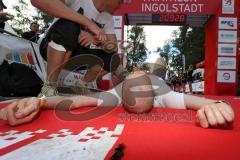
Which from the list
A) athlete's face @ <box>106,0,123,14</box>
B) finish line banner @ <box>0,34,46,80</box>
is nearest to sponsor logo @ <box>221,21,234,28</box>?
finish line banner @ <box>0,34,46,80</box>

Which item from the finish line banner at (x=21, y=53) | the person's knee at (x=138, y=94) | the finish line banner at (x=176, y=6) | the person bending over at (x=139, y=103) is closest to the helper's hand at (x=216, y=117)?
the person bending over at (x=139, y=103)

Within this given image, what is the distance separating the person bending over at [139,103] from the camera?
4.25ft

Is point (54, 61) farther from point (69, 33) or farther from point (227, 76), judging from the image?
point (227, 76)

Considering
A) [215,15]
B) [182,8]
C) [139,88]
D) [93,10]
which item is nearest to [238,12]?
[215,15]

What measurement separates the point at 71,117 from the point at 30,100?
186 mm

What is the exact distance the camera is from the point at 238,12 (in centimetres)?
854

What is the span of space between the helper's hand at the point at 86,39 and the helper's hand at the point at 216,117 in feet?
2.98

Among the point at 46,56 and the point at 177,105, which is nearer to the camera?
the point at 177,105

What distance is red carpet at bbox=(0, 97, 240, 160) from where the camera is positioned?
92cm

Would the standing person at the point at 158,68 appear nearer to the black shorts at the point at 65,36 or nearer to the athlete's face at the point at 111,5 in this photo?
the athlete's face at the point at 111,5

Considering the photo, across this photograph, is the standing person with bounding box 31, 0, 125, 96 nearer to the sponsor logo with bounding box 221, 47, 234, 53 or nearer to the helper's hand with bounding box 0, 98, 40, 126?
the helper's hand with bounding box 0, 98, 40, 126

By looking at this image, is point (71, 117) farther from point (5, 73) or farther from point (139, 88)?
point (5, 73)

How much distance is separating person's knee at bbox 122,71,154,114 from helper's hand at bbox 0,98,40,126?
39 cm

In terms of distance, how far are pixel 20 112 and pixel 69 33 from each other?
0.71m
